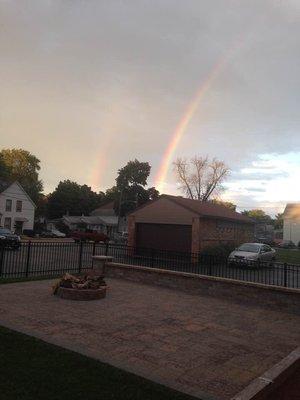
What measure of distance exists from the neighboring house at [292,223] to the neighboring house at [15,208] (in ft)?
144

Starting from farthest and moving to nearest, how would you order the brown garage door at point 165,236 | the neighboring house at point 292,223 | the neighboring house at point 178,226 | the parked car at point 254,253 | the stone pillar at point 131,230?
the neighboring house at point 292,223 < the stone pillar at point 131,230 < the brown garage door at point 165,236 < the neighboring house at point 178,226 < the parked car at point 254,253

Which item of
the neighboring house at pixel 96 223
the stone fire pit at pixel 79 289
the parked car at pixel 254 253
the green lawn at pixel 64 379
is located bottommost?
the green lawn at pixel 64 379

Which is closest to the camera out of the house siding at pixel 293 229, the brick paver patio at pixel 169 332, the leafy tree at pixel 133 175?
the brick paver patio at pixel 169 332

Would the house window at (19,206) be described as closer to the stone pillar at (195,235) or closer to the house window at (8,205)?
the house window at (8,205)

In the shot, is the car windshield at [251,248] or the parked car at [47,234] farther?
the parked car at [47,234]

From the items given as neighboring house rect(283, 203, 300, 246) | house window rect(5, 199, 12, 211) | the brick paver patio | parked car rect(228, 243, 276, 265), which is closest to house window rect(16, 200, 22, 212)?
house window rect(5, 199, 12, 211)

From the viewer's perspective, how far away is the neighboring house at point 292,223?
7050 cm

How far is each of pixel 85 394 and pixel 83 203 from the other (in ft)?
295

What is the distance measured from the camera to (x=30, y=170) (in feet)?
283

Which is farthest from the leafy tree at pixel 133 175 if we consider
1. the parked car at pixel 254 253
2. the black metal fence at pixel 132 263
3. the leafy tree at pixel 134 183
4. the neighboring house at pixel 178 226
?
the black metal fence at pixel 132 263

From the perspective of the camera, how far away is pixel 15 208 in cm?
6175

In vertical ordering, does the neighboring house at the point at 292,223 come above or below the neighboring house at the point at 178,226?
above

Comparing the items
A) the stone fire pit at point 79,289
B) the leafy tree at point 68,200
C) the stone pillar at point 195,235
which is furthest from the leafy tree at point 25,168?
the stone fire pit at point 79,289

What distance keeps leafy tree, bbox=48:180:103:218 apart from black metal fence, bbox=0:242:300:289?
75.9 m
